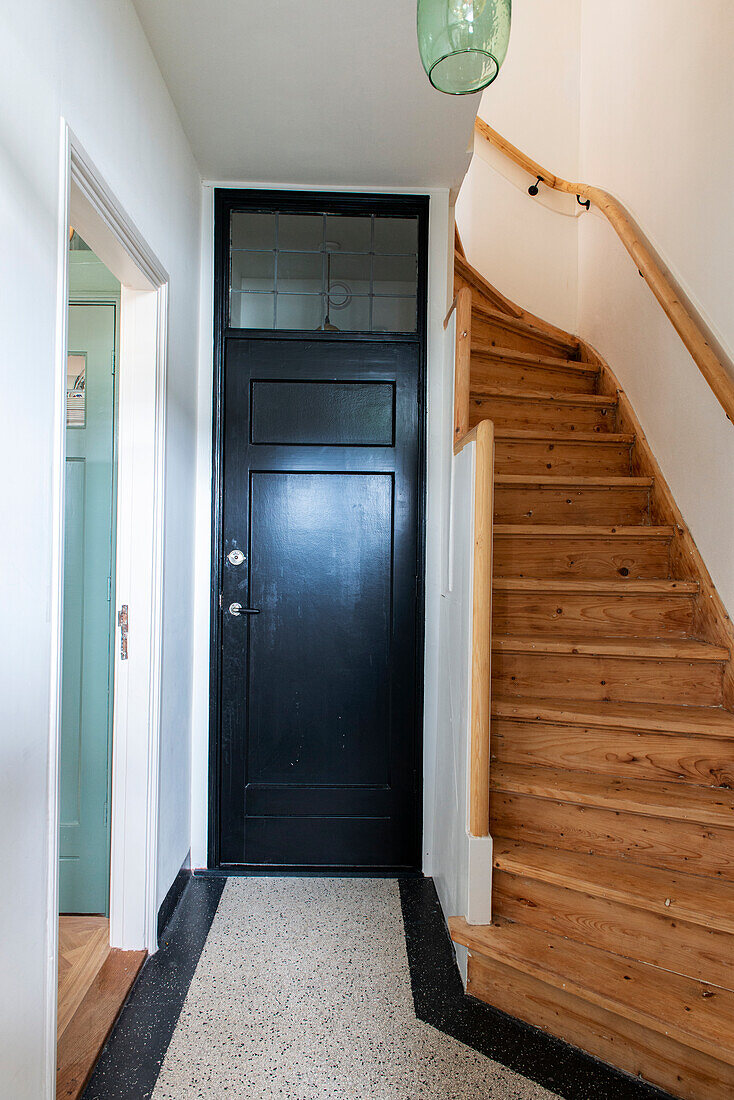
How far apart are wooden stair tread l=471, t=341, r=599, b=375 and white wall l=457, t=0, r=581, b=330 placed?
0.70 m

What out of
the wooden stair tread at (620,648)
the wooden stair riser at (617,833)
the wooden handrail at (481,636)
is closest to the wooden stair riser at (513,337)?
the wooden handrail at (481,636)

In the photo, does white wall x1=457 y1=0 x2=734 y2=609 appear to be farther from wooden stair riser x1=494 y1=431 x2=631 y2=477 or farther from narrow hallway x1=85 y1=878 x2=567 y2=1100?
narrow hallway x1=85 y1=878 x2=567 y2=1100

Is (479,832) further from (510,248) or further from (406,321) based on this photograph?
(510,248)

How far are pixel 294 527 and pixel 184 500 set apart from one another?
1.45 ft

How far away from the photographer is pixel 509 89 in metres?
4.08

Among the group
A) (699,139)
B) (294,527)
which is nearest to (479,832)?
(294,527)

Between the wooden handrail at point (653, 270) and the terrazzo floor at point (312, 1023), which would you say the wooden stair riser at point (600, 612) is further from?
the terrazzo floor at point (312, 1023)

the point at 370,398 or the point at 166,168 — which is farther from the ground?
the point at 166,168

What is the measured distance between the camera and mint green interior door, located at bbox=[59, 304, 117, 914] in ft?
7.68

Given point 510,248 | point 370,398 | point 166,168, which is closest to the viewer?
point 166,168

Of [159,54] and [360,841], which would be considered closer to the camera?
[159,54]

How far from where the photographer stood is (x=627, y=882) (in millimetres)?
Result: 1828

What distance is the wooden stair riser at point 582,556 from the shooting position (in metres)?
2.60

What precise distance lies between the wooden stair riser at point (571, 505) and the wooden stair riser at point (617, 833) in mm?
1099
